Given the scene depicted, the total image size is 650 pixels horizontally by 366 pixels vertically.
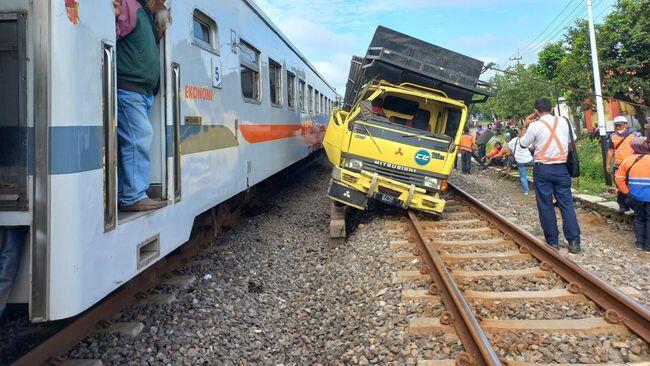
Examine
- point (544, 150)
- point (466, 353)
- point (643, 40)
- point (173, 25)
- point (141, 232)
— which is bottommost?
point (466, 353)

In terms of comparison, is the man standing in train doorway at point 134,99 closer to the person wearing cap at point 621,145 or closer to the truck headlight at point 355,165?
the truck headlight at point 355,165

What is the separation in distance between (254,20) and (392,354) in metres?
Answer: 5.01

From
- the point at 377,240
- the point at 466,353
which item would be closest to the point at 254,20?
the point at 377,240

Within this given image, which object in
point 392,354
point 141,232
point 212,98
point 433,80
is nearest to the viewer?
point 141,232

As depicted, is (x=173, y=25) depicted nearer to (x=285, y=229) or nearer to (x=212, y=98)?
(x=212, y=98)

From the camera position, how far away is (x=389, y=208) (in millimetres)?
8906

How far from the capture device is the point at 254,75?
6.91m

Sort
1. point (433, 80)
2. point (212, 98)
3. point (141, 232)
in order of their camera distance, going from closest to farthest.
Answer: point (141, 232) < point (212, 98) < point (433, 80)

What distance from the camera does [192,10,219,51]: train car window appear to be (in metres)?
4.57

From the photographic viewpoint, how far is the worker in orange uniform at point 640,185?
6379mm

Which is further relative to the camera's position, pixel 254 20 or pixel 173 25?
pixel 254 20

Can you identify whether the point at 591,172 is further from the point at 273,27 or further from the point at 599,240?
the point at 273,27

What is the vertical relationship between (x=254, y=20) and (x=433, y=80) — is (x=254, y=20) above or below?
above

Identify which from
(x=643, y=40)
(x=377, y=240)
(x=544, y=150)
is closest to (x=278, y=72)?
(x=377, y=240)
